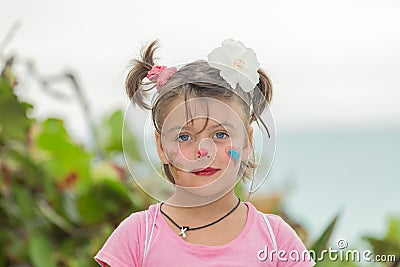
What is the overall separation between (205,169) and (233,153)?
0.07 feet

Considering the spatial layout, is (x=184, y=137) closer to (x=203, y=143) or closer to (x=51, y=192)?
(x=203, y=143)

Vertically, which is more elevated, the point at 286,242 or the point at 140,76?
the point at 140,76

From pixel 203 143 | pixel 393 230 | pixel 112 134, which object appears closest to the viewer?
pixel 203 143

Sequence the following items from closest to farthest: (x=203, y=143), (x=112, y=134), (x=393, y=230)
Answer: (x=203, y=143)
(x=393, y=230)
(x=112, y=134)

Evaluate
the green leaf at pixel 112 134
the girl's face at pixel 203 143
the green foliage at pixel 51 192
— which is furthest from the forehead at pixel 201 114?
the green leaf at pixel 112 134

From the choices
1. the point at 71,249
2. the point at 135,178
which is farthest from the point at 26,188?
the point at 135,178

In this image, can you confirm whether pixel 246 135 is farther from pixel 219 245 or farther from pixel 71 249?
pixel 71 249

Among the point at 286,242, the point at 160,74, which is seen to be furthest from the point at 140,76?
the point at 286,242

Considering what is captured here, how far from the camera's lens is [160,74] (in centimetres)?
59

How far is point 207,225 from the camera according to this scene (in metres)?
0.59

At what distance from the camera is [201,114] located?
1.88ft

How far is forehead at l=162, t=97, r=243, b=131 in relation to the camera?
57 centimetres

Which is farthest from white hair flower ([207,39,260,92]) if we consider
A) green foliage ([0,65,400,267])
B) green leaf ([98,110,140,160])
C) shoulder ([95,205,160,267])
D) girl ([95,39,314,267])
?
green leaf ([98,110,140,160])

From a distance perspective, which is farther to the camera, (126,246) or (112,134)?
(112,134)
